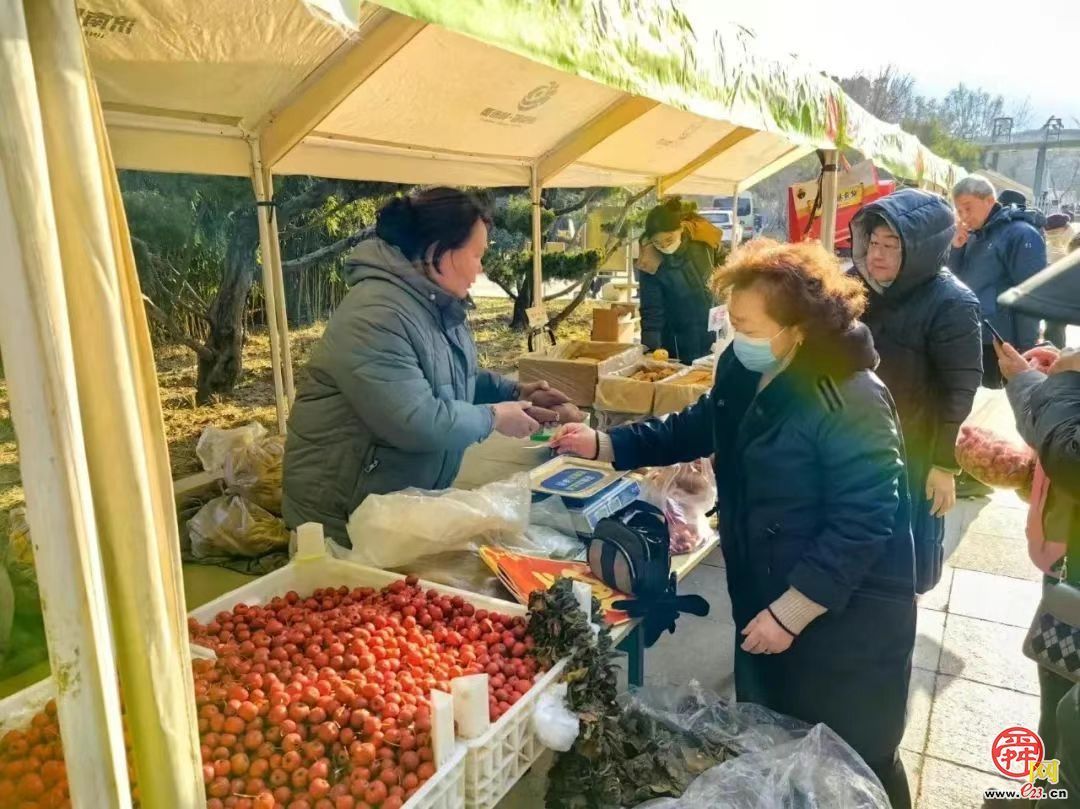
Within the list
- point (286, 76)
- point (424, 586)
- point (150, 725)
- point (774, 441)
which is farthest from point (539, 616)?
point (286, 76)

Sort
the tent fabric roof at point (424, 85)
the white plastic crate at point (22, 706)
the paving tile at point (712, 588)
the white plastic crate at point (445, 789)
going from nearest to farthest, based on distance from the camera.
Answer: the white plastic crate at point (445, 789) → the white plastic crate at point (22, 706) → the tent fabric roof at point (424, 85) → the paving tile at point (712, 588)

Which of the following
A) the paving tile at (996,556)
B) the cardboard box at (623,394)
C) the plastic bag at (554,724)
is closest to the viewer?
the plastic bag at (554,724)

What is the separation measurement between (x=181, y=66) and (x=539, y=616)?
7.59ft

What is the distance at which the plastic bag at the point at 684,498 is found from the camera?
247cm

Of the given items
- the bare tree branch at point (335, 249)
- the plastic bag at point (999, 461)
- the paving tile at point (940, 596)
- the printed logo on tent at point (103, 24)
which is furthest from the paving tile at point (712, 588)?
the bare tree branch at point (335, 249)

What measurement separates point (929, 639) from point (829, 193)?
3.83 metres

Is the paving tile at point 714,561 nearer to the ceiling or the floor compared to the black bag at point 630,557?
nearer to the floor

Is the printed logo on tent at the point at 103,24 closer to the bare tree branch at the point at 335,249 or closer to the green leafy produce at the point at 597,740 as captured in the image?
the green leafy produce at the point at 597,740

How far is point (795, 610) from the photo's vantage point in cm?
185

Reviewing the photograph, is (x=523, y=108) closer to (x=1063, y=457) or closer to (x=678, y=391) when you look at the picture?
(x=678, y=391)

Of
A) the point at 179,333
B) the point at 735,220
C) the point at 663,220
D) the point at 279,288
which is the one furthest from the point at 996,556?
the point at 179,333

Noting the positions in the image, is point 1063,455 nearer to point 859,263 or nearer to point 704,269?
point 859,263

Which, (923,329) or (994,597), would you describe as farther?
(994,597)

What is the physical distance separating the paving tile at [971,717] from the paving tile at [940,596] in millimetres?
651
